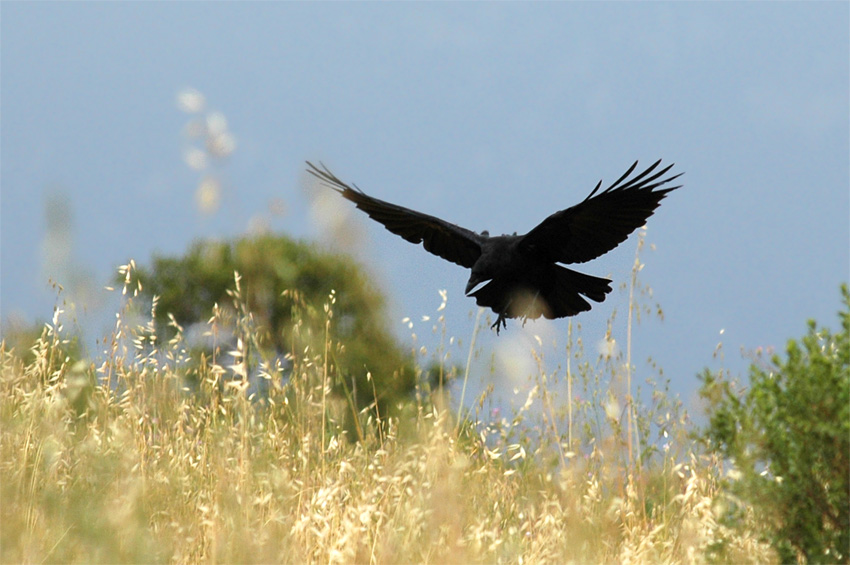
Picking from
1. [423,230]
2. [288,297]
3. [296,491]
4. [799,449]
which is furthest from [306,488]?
[288,297]

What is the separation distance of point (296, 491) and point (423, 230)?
2.62 m

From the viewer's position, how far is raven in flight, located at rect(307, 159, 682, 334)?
4496mm

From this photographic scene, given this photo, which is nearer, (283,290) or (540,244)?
(540,244)

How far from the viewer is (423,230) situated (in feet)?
19.0

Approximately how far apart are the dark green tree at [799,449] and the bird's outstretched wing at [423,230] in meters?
3.05

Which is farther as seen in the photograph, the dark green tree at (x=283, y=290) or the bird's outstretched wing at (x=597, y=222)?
the dark green tree at (x=283, y=290)

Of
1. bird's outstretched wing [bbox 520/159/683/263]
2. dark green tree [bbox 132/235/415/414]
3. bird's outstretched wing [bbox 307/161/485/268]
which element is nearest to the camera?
bird's outstretched wing [bbox 520/159/683/263]

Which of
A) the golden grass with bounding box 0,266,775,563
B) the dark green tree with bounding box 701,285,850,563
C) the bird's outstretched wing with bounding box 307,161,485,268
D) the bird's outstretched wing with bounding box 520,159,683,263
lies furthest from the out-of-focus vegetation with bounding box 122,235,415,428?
the dark green tree with bounding box 701,285,850,563

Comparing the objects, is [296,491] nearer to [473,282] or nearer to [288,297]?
[473,282]

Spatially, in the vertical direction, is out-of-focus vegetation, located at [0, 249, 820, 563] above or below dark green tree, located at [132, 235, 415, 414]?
below

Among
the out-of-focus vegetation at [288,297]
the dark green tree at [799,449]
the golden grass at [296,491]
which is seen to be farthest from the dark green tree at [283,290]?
the dark green tree at [799,449]

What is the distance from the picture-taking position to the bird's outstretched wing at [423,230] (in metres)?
5.58

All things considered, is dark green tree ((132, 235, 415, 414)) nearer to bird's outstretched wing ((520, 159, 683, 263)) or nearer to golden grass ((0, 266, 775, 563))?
bird's outstretched wing ((520, 159, 683, 263))

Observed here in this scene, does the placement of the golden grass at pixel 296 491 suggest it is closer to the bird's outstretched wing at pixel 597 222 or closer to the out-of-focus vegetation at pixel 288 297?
the bird's outstretched wing at pixel 597 222
